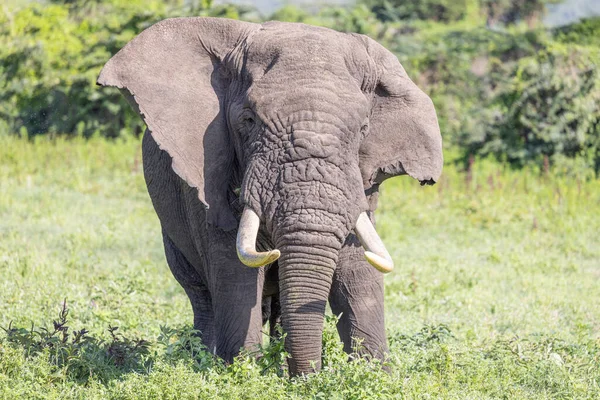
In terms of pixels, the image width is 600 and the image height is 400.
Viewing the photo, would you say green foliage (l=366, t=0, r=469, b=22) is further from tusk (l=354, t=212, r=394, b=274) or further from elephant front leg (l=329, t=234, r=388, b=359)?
tusk (l=354, t=212, r=394, b=274)

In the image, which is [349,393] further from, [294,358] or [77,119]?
[77,119]

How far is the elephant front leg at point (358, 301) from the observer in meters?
5.32

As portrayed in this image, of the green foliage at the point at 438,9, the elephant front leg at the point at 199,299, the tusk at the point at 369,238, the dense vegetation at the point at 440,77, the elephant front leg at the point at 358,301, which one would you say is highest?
the tusk at the point at 369,238

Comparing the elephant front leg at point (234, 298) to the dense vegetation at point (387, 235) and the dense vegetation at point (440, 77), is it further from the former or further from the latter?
the dense vegetation at point (440, 77)

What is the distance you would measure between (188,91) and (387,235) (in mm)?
6644

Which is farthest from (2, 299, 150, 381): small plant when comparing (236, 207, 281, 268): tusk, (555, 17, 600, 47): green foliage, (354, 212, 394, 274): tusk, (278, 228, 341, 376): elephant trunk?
(555, 17, 600, 47): green foliage

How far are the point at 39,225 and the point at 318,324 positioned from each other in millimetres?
7100

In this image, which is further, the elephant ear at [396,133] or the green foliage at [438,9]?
the green foliage at [438,9]

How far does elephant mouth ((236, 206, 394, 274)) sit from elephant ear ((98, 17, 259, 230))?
0.40 metres

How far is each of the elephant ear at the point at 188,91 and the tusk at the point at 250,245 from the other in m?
0.39

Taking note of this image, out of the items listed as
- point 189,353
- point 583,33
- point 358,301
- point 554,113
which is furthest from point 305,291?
point 583,33

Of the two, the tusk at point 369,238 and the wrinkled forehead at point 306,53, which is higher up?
the wrinkled forehead at point 306,53

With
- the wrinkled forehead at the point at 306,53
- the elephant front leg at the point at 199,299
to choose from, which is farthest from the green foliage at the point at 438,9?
the wrinkled forehead at the point at 306,53

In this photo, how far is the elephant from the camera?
15.5 ft
